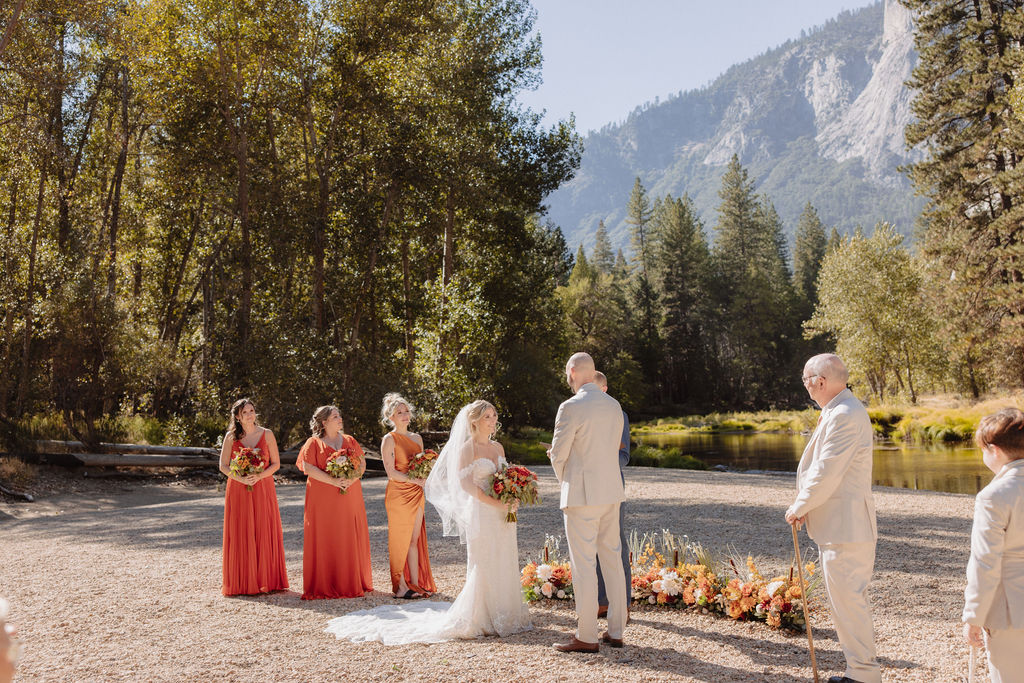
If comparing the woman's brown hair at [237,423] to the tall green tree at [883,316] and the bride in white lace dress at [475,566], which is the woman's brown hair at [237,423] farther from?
the tall green tree at [883,316]

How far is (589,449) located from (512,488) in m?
0.98

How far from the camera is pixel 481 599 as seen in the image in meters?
6.39

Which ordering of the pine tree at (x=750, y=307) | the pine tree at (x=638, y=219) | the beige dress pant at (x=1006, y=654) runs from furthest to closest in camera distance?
the pine tree at (x=638, y=219) < the pine tree at (x=750, y=307) < the beige dress pant at (x=1006, y=654)

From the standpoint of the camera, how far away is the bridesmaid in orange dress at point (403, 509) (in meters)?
7.78

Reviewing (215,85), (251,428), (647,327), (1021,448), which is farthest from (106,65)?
(647,327)

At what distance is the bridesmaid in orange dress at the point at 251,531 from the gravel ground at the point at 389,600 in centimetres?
22

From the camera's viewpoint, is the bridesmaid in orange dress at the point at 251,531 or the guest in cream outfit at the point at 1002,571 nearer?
the guest in cream outfit at the point at 1002,571

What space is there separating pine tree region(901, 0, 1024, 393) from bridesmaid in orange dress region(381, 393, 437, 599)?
90.8 ft

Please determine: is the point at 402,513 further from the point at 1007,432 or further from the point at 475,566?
the point at 1007,432

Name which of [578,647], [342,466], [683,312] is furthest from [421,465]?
[683,312]

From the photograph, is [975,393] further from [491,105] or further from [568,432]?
[568,432]

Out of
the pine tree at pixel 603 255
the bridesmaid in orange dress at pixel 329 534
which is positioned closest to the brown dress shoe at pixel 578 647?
the bridesmaid in orange dress at pixel 329 534

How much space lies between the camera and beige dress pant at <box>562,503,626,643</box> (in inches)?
225

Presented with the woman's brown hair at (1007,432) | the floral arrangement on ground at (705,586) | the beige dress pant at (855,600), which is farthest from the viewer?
the floral arrangement on ground at (705,586)
